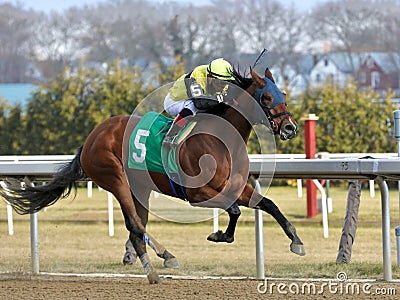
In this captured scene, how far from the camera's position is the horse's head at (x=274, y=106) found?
16.8 feet

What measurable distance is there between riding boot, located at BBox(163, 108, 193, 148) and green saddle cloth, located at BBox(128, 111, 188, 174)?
94 millimetres

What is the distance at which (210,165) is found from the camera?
5.23m

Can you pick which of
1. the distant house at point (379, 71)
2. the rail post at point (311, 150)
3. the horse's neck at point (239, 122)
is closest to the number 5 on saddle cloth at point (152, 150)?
the horse's neck at point (239, 122)

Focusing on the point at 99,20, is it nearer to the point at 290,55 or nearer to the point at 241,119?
the point at 290,55

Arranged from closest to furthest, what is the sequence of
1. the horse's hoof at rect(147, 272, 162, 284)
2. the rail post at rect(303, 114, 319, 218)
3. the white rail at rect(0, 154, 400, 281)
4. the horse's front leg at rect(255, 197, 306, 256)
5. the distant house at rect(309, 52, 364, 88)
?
the horse's front leg at rect(255, 197, 306, 256), the white rail at rect(0, 154, 400, 281), the horse's hoof at rect(147, 272, 162, 284), the rail post at rect(303, 114, 319, 218), the distant house at rect(309, 52, 364, 88)

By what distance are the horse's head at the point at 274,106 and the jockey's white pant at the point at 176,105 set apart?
43 cm

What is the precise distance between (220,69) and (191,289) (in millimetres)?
1447

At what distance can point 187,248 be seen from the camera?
8336 mm

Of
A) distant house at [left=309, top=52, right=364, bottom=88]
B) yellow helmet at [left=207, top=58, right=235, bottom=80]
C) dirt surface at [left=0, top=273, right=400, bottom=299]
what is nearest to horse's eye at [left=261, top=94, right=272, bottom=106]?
yellow helmet at [left=207, top=58, right=235, bottom=80]

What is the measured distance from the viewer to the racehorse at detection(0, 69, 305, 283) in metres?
5.20

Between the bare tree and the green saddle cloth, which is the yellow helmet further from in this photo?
the bare tree

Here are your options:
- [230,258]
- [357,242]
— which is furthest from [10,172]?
[357,242]

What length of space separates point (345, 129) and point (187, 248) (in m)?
7.54

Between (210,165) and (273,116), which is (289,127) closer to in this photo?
(273,116)
